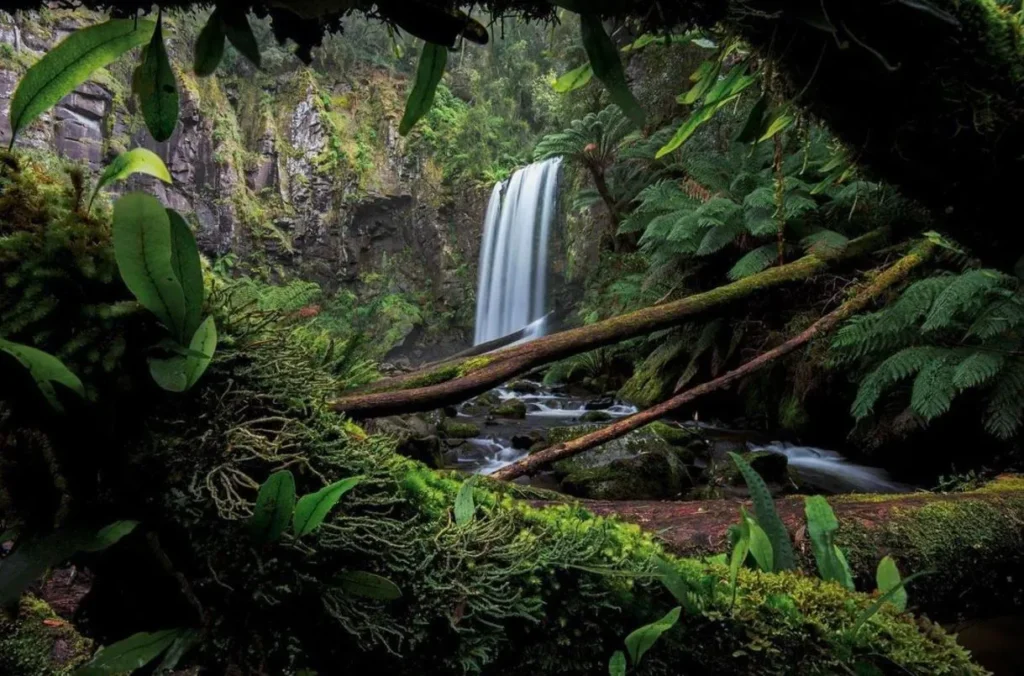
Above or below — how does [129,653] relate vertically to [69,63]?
below

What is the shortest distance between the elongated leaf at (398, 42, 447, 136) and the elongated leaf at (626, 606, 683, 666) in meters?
1.01

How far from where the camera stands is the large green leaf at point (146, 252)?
0.78 m

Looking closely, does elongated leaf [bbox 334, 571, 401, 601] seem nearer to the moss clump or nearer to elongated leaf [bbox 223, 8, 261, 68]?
the moss clump

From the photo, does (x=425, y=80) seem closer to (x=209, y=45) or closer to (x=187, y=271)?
(x=209, y=45)

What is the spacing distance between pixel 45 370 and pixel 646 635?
3.32ft

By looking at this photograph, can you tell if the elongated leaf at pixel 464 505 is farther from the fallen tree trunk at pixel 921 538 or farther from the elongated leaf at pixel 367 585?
the fallen tree trunk at pixel 921 538

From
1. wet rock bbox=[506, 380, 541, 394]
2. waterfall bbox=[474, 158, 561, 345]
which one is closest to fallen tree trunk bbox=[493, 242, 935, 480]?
wet rock bbox=[506, 380, 541, 394]

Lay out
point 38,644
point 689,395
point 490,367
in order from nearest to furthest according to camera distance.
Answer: point 38,644 < point 490,367 < point 689,395

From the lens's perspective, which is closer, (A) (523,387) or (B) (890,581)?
(B) (890,581)

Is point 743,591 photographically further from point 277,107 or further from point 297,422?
point 277,107

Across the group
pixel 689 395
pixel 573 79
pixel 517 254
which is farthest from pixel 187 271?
pixel 517 254

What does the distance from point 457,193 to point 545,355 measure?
19305 mm

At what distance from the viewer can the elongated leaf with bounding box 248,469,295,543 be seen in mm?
811

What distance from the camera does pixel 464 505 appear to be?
1.10 m
